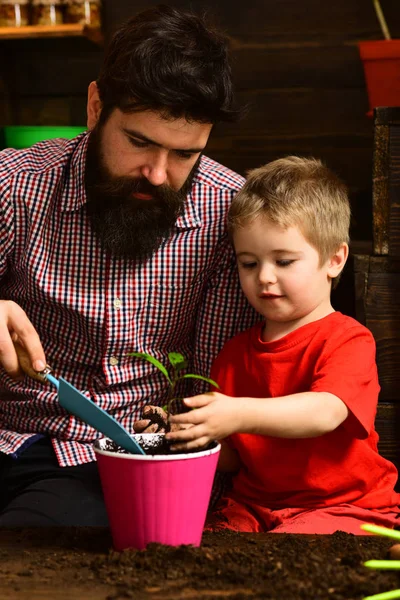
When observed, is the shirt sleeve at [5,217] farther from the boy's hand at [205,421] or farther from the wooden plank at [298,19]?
the wooden plank at [298,19]

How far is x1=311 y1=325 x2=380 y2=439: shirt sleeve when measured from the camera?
1.36m

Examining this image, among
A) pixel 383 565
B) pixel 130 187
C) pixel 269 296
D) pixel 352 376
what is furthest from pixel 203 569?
pixel 130 187

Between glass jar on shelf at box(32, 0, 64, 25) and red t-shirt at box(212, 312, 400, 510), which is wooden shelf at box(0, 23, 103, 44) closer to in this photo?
glass jar on shelf at box(32, 0, 64, 25)

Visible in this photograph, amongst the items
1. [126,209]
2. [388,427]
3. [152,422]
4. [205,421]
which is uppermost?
[126,209]

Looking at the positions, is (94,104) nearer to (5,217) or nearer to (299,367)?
(5,217)

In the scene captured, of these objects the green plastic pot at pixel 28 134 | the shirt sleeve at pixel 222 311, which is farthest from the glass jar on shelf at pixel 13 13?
the shirt sleeve at pixel 222 311

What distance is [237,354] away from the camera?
161cm

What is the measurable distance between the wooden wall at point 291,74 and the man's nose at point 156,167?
1013 millimetres

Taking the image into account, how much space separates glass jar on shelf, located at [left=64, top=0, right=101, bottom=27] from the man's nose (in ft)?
3.27

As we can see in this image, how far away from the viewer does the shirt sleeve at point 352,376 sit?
136 cm

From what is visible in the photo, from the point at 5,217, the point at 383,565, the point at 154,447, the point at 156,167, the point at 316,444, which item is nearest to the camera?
the point at 383,565

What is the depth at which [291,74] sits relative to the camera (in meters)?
2.49

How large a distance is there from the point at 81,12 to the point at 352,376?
1554 millimetres

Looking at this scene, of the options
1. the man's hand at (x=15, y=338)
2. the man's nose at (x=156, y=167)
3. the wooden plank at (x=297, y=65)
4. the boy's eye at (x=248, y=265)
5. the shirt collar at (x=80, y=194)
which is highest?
the wooden plank at (x=297, y=65)
